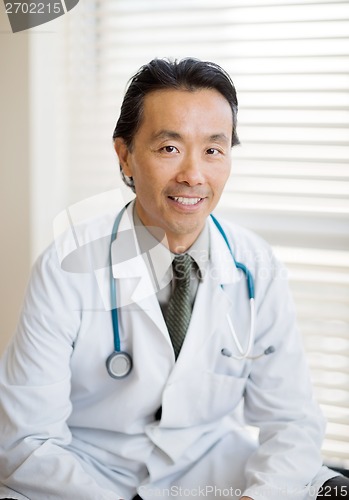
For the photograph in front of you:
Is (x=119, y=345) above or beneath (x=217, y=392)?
above

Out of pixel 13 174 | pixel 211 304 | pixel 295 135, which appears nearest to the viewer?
pixel 211 304

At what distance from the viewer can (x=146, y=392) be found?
1218mm

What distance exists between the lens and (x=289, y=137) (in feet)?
5.55

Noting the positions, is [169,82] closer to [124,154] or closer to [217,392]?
[124,154]

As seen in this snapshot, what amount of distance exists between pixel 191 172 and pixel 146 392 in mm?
455

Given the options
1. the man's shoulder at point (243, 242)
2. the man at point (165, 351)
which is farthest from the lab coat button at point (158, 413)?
the man's shoulder at point (243, 242)

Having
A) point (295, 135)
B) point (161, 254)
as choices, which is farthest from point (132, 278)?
point (295, 135)

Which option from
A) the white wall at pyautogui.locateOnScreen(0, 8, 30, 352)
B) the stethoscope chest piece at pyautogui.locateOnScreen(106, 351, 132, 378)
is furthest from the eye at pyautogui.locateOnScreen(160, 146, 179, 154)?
the white wall at pyautogui.locateOnScreen(0, 8, 30, 352)

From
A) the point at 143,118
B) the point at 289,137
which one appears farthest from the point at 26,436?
the point at 289,137

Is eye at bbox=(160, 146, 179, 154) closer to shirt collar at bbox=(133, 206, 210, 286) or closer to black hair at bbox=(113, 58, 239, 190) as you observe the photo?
black hair at bbox=(113, 58, 239, 190)

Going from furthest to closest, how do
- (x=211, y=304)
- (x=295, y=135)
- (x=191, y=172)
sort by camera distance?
(x=295, y=135), (x=211, y=304), (x=191, y=172)

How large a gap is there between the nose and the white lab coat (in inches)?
7.5

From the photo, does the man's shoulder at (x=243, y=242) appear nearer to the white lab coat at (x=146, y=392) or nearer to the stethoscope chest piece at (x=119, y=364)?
the white lab coat at (x=146, y=392)

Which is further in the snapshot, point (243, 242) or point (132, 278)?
point (243, 242)
